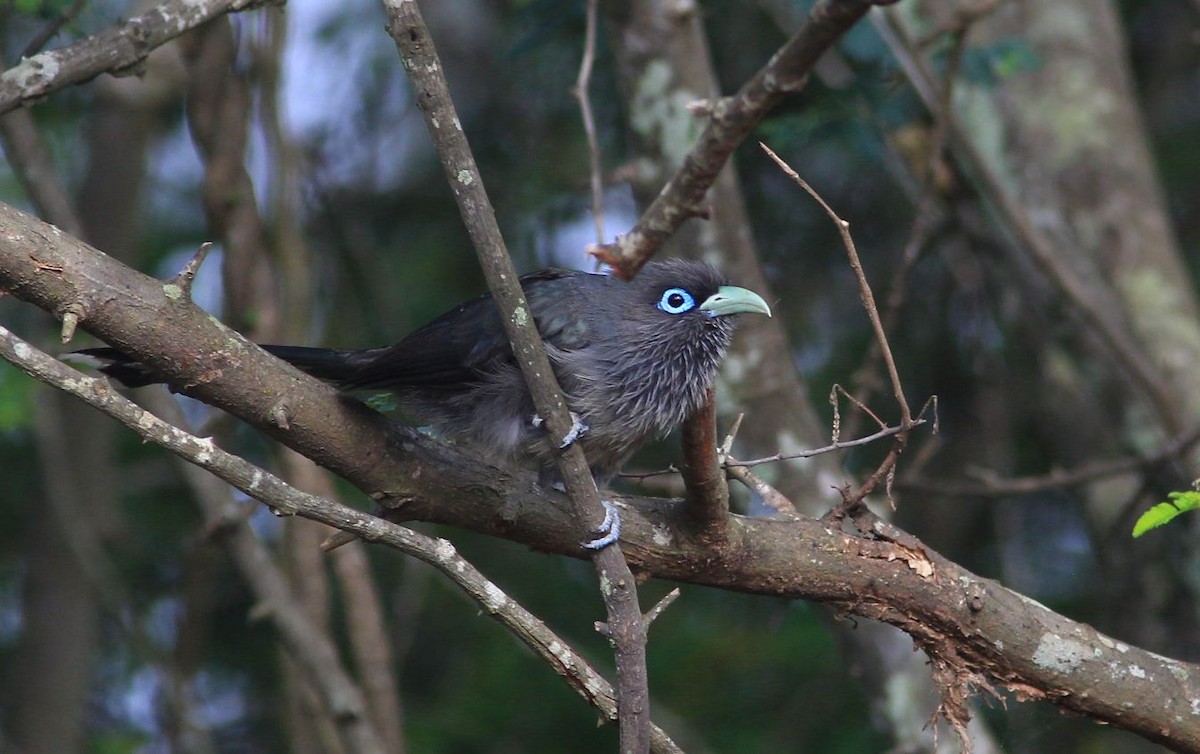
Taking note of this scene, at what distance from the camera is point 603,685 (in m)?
2.91

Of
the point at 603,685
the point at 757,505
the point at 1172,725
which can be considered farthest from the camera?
the point at 757,505

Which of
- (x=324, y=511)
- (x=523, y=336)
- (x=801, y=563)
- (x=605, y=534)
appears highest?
(x=523, y=336)

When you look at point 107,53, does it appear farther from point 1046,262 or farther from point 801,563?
point 1046,262

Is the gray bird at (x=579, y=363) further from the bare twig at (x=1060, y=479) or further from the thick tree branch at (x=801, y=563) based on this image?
the bare twig at (x=1060, y=479)

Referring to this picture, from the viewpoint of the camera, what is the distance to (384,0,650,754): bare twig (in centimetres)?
265

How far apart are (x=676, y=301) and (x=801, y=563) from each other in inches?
42.4

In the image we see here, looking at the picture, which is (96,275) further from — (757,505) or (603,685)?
(757,505)

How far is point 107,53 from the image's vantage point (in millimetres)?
3430

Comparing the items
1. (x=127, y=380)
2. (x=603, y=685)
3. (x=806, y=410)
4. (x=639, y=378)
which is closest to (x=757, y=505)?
(x=806, y=410)

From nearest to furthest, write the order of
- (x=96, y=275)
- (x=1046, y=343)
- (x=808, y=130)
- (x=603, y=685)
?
(x=96, y=275) < (x=603, y=685) < (x=808, y=130) < (x=1046, y=343)

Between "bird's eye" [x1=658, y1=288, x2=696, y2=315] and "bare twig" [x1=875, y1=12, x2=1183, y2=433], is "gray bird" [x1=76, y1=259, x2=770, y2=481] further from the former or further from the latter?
"bare twig" [x1=875, y1=12, x2=1183, y2=433]

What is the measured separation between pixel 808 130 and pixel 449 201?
2633 millimetres

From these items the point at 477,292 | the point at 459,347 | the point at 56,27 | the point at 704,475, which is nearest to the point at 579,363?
the point at 459,347

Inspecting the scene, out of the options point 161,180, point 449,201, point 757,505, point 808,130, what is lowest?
point 757,505
